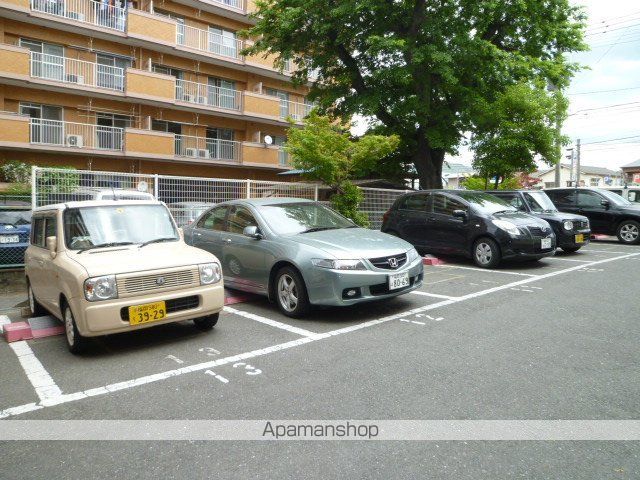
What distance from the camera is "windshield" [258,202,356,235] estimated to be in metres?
6.32

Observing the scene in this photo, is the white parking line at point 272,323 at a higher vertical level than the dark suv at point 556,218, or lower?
lower

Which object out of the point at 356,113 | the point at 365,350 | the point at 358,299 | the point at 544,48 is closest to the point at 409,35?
the point at 356,113

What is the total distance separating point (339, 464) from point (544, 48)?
18.3m

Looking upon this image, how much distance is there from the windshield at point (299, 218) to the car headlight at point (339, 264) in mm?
957

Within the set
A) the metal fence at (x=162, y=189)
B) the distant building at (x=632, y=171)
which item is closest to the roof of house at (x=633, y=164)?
the distant building at (x=632, y=171)

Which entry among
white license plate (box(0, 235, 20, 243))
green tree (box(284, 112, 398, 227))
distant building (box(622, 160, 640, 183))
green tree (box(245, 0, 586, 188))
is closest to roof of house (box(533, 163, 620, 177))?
distant building (box(622, 160, 640, 183))

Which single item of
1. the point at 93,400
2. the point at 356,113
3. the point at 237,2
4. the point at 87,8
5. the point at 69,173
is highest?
the point at 237,2

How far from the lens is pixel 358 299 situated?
534 cm

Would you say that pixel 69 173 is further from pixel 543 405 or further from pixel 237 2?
pixel 237 2

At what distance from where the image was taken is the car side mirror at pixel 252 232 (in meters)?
6.00

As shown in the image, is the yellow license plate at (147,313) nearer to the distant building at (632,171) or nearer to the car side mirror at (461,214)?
the car side mirror at (461,214)

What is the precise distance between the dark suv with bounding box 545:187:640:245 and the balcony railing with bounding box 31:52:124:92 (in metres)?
18.4

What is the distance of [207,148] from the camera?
2361 cm

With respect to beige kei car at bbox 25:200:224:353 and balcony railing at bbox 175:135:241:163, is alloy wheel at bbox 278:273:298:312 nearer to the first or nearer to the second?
beige kei car at bbox 25:200:224:353
